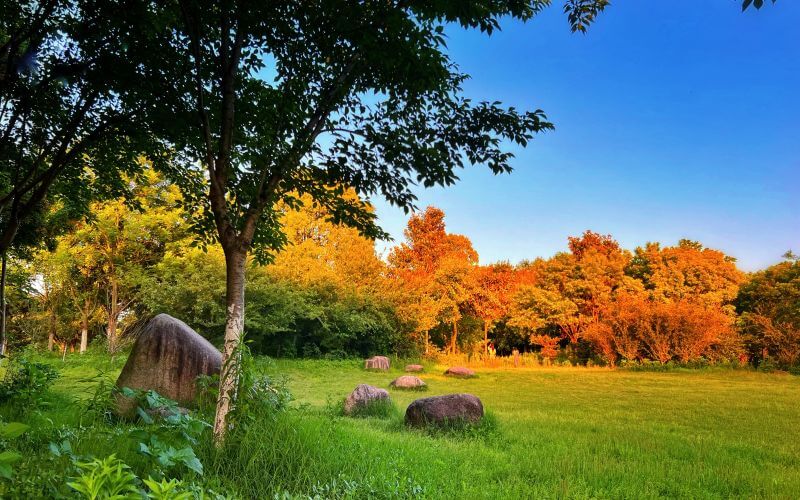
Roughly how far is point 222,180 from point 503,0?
9.61ft

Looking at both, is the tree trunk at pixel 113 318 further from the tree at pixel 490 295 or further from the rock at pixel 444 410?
the tree at pixel 490 295

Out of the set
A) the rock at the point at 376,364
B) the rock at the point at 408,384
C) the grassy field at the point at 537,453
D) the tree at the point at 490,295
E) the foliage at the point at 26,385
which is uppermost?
the tree at the point at 490,295

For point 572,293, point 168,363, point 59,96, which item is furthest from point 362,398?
point 572,293

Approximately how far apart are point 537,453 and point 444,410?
6.02 ft

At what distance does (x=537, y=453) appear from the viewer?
5871mm

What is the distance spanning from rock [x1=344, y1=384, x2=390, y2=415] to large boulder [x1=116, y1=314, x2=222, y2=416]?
8.22ft

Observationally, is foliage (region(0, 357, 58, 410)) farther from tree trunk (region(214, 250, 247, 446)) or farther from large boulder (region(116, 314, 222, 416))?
tree trunk (region(214, 250, 247, 446))

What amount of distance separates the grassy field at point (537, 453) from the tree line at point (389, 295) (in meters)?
9.37

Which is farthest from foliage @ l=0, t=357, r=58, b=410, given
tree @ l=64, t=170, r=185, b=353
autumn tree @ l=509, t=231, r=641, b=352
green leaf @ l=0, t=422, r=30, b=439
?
autumn tree @ l=509, t=231, r=641, b=352

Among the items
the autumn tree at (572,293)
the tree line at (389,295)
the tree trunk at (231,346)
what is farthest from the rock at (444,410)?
the autumn tree at (572,293)

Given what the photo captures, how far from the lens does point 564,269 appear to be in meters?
30.6

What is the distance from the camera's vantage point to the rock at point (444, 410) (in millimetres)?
7363

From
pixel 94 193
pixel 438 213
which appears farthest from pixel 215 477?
pixel 438 213

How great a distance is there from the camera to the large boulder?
7.20m
